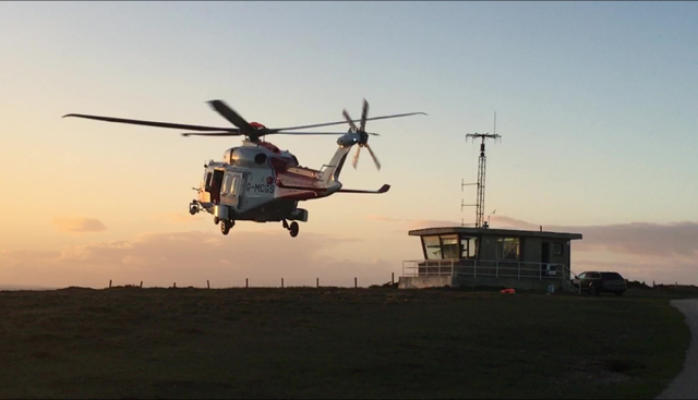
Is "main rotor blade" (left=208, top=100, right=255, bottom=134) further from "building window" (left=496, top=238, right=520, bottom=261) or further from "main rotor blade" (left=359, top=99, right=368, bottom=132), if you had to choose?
"building window" (left=496, top=238, right=520, bottom=261)

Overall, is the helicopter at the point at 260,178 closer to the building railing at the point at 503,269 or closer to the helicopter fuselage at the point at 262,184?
the helicopter fuselage at the point at 262,184

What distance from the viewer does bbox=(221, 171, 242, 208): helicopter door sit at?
42603 millimetres

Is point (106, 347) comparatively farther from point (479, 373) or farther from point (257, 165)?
point (257, 165)

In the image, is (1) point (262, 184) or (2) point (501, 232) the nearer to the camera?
(1) point (262, 184)

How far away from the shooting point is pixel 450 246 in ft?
193

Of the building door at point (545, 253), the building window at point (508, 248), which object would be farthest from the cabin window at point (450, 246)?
the building door at point (545, 253)

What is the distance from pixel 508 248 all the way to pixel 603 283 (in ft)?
21.1

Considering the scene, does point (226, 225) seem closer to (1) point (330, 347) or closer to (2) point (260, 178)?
(2) point (260, 178)

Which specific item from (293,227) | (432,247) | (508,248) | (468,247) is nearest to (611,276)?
(508,248)

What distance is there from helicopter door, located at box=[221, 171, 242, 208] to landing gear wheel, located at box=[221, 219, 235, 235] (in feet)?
2.51

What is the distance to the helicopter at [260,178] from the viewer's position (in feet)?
127

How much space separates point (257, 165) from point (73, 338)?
1367 cm

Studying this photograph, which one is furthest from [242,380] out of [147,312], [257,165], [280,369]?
[257,165]

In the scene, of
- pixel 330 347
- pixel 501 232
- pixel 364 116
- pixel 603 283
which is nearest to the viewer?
pixel 330 347
